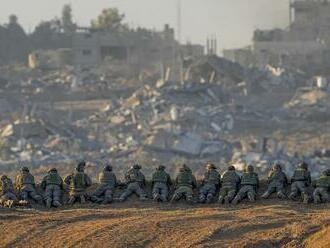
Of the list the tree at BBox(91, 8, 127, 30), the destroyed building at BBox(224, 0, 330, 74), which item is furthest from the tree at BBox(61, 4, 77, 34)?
the destroyed building at BBox(224, 0, 330, 74)

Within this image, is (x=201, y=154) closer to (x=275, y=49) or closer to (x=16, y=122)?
(x=16, y=122)

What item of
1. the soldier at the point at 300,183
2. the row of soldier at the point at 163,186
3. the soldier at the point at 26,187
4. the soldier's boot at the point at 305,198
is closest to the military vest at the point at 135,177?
the row of soldier at the point at 163,186

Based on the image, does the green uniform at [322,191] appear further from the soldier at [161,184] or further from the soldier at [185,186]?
the soldier at [161,184]

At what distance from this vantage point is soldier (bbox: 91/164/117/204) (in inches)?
932

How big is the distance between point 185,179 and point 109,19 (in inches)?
2707

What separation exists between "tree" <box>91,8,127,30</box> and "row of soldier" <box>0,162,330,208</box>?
6612cm

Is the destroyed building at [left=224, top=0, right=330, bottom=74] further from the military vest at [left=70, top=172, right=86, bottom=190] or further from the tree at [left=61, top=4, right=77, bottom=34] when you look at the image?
the military vest at [left=70, top=172, right=86, bottom=190]

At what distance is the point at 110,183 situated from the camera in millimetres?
23938

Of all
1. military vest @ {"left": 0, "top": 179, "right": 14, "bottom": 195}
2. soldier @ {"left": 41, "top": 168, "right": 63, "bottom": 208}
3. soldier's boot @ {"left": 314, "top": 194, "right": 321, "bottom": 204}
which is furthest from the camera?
military vest @ {"left": 0, "top": 179, "right": 14, "bottom": 195}

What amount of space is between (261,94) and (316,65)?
1107 centimetres

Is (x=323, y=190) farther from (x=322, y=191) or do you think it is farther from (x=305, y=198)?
(x=305, y=198)

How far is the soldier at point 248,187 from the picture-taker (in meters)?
22.9

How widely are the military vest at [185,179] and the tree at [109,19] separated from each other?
66.4m

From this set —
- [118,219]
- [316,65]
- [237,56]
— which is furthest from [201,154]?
[237,56]
